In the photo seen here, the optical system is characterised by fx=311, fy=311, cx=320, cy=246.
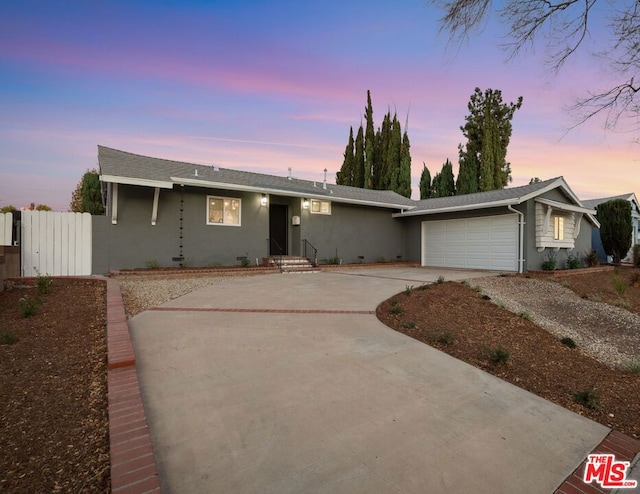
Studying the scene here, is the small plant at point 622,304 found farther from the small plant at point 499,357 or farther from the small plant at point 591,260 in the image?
the small plant at point 591,260

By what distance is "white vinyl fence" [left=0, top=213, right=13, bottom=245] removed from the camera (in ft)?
26.6

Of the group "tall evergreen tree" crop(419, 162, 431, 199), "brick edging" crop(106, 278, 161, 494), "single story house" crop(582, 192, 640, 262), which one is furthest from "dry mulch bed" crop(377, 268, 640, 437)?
"tall evergreen tree" crop(419, 162, 431, 199)

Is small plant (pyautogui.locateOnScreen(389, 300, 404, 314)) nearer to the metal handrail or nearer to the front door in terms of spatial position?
the metal handrail

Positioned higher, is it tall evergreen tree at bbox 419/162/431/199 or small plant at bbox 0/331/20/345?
tall evergreen tree at bbox 419/162/431/199

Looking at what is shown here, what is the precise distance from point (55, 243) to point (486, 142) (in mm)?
27520

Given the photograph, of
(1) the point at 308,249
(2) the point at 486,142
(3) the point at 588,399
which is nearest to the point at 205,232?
(1) the point at 308,249

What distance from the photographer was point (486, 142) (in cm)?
2484

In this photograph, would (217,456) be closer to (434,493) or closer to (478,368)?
(434,493)

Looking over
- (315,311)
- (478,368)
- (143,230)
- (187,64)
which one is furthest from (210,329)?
(187,64)

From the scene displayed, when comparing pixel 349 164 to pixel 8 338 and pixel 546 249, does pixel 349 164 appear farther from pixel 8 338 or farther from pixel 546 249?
pixel 8 338

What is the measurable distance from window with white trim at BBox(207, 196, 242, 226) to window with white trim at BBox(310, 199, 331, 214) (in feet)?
10.7

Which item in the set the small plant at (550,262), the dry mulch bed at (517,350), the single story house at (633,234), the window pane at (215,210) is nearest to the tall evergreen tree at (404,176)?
the single story house at (633,234)

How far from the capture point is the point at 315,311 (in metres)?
5.71

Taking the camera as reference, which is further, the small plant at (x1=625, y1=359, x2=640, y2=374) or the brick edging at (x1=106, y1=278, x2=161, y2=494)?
the small plant at (x1=625, y1=359, x2=640, y2=374)
